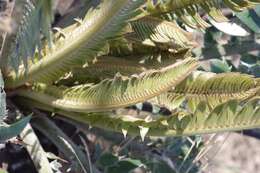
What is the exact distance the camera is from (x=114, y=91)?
107 centimetres

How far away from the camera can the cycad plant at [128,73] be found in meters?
1.00

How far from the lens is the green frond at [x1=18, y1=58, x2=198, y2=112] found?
1.01 metres

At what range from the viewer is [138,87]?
1.04m

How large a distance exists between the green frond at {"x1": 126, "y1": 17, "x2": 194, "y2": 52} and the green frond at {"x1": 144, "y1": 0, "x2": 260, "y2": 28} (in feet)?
0.07

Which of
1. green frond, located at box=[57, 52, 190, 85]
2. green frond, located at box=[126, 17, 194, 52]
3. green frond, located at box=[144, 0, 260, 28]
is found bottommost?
green frond, located at box=[57, 52, 190, 85]

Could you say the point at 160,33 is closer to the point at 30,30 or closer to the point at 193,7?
the point at 193,7

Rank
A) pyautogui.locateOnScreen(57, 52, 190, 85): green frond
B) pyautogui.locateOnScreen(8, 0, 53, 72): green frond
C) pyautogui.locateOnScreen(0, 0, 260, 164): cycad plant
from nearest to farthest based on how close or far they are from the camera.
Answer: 1. pyautogui.locateOnScreen(8, 0, 53, 72): green frond
2. pyautogui.locateOnScreen(0, 0, 260, 164): cycad plant
3. pyautogui.locateOnScreen(57, 52, 190, 85): green frond

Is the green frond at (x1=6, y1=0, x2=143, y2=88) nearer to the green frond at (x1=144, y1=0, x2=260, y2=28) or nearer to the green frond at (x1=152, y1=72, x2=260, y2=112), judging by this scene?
the green frond at (x1=144, y1=0, x2=260, y2=28)

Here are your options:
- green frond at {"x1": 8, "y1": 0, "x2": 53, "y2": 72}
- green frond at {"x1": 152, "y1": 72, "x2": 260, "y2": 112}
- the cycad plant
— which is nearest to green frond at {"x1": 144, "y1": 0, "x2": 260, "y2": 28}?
the cycad plant

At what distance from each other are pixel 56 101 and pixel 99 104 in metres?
0.14

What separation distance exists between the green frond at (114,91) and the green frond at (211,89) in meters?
0.08

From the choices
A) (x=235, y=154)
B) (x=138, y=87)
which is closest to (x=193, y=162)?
(x=138, y=87)

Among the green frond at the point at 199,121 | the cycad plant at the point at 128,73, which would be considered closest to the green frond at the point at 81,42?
the cycad plant at the point at 128,73

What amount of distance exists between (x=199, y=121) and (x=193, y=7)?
0.24 m
